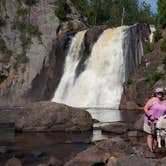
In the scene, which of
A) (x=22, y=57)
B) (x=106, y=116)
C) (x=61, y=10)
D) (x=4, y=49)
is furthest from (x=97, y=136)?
(x=61, y=10)

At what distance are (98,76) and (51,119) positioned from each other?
27306 mm

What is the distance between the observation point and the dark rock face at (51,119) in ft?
85.2

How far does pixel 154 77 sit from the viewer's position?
46656mm

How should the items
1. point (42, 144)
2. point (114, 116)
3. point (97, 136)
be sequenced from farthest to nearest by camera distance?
point (114, 116), point (97, 136), point (42, 144)

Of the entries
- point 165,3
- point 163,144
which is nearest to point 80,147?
point 163,144

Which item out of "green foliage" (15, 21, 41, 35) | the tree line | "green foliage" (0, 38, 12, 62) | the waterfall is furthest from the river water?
the tree line

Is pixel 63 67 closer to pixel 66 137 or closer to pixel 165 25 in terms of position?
pixel 165 25

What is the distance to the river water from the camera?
1866 centimetres

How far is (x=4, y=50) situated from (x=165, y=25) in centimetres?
2127

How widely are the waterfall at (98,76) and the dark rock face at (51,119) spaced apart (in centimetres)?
2384

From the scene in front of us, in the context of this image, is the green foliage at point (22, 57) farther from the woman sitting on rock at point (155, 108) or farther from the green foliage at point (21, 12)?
the woman sitting on rock at point (155, 108)

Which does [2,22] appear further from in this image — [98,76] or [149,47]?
[149,47]

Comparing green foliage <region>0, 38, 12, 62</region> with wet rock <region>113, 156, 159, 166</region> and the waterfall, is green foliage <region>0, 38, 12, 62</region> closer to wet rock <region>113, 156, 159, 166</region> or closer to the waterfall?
the waterfall

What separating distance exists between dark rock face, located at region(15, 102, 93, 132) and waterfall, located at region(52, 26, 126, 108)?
2384cm
